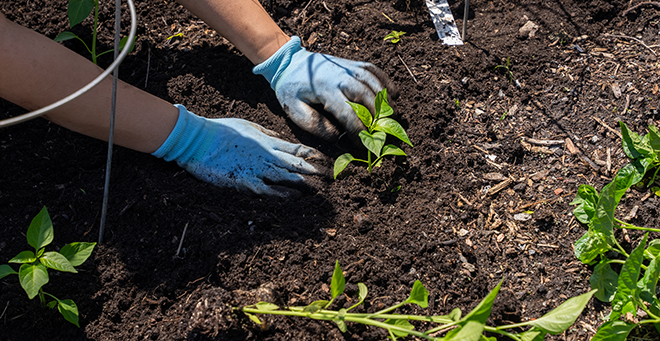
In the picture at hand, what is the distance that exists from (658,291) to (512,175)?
2.22 feet

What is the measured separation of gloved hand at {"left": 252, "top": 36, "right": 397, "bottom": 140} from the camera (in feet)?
6.53

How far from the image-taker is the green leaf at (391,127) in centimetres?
169

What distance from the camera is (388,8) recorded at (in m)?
2.44

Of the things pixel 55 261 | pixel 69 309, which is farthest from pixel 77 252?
pixel 69 309

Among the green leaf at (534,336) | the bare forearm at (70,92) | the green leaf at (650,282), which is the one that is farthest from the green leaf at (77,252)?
the green leaf at (650,282)

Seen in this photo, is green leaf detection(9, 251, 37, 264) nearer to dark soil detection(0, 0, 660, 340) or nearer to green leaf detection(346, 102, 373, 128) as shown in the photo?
dark soil detection(0, 0, 660, 340)

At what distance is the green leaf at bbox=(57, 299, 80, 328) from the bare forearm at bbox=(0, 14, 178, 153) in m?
0.71

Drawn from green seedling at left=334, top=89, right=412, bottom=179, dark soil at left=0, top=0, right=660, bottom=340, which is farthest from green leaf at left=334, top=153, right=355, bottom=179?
dark soil at left=0, top=0, right=660, bottom=340

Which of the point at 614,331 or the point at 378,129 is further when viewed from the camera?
the point at 378,129

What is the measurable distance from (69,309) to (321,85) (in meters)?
1.39

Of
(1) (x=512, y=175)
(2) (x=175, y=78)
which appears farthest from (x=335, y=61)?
(1) (x=512, y=175)

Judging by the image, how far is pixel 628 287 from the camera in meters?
1.35

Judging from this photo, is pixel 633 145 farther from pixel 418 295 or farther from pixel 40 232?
pixel 40 232

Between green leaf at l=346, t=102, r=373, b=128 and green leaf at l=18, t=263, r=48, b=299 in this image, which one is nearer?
green leaf at l=18, t=263, r=48, b=299
